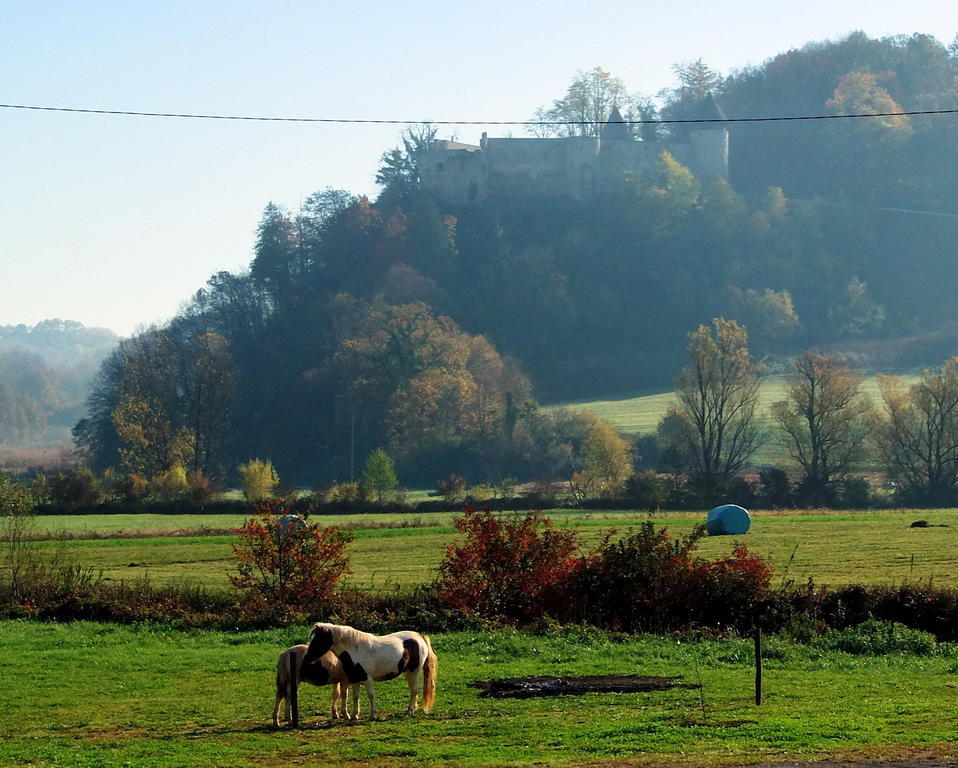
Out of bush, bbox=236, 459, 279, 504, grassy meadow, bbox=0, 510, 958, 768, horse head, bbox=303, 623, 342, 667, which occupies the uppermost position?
bush, bbox=236, 459, 279, 504

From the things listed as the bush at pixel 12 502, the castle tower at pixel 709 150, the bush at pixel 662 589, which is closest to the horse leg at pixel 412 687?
the bush at pixel 662 589

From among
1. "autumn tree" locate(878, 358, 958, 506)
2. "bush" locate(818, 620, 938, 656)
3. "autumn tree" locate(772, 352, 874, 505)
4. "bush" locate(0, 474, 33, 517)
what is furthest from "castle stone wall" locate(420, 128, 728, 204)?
"bush" locate(818, 620, 938, 656)

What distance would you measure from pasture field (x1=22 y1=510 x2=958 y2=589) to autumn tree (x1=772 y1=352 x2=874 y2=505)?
53.8 feet

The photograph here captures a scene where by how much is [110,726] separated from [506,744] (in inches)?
192

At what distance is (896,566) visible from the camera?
114ft

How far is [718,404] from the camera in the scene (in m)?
86.3

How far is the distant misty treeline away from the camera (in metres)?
104

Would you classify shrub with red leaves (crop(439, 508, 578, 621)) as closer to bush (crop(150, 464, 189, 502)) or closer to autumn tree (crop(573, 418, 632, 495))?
bush (crop(150, 464, 189, 502))

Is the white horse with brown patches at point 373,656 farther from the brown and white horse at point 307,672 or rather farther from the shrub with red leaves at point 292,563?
the shrub with red leaves at point 292,563

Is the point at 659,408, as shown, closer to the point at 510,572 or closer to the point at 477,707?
the point at 510,572

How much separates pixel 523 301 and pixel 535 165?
18067mm

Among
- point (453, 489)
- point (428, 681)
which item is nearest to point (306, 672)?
point (428, 681)

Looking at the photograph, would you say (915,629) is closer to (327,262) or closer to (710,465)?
(710,465)

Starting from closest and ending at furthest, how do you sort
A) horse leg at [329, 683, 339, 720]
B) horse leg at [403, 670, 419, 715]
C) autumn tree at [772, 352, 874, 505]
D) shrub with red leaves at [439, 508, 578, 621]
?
horse leg at [329, 683, 339, 720] → horse leg at [403, 670, 419, 715] → shrub with red leaves at [439, 508, 578, 621] → autumn tree at [772, 352, 874, 505]
